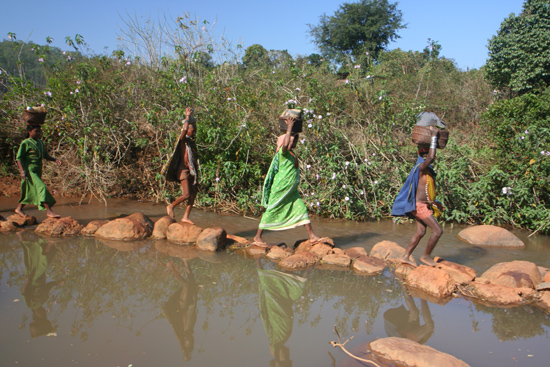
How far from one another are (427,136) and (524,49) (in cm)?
862

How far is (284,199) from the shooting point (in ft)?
18.1

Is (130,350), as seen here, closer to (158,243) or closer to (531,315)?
(158,243)

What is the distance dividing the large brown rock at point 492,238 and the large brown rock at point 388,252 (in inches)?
62.5

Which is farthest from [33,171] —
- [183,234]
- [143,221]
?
[183,234]

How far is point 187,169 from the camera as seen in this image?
20.9 feet

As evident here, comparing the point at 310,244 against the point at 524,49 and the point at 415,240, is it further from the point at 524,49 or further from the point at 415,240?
the point at 524,49

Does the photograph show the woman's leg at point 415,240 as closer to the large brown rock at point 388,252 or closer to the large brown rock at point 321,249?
the large brown rock at point 388,252

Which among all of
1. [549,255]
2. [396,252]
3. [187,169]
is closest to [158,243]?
[187,169]

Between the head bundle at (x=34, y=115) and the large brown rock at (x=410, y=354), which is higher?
the head bundle at (x=34, y=115)

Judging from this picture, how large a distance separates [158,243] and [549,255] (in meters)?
5.20

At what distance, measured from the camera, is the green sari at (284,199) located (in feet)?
18.0

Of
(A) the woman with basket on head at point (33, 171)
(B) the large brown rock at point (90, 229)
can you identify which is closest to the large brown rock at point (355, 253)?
(B) the large brown rock at point (90, 229)

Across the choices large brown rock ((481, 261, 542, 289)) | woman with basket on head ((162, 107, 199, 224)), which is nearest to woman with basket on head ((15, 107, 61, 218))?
woman with basket on head ((162, 107, 199, 224))

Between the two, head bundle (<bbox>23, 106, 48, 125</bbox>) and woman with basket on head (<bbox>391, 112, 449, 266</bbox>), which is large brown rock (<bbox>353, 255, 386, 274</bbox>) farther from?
head bundle (<bbox>23, 106, 48, 125</bbox>)
